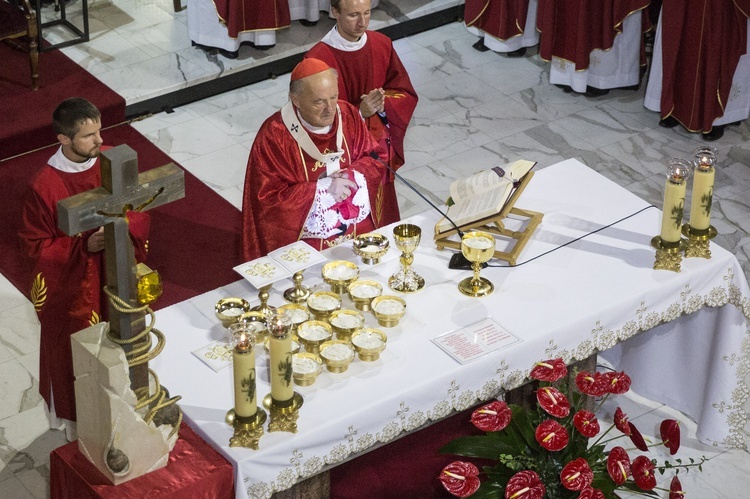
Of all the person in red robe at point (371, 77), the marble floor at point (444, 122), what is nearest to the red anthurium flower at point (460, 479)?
the person in red robe at point (371, 77)

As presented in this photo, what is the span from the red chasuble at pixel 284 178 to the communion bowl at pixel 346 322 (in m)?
0.93

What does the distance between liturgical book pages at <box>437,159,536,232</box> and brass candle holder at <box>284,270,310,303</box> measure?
716 mm

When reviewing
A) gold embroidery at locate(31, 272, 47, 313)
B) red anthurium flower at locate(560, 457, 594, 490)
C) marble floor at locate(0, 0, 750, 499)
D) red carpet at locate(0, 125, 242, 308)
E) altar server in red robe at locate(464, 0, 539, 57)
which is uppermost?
red anthurium flower at locate(560, 457, 594, 490)

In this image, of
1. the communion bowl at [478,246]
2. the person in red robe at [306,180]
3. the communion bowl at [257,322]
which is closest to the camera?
the communion bowl at [257,322]

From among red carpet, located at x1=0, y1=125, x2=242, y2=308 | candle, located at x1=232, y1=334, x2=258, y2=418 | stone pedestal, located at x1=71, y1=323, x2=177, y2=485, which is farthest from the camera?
red carpet, located at x1=0, y1=125, x2=242, y2=308

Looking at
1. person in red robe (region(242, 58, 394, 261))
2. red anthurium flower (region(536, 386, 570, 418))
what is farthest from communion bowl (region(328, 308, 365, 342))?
person in red robe (region(242, 58, 394, 261))

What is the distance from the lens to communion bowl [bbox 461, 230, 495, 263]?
15.9 ft

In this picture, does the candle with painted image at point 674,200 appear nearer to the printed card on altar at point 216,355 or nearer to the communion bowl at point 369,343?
the communion bowl at point 369,343

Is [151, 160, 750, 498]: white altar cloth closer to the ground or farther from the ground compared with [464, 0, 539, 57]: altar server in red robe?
farther from the ground

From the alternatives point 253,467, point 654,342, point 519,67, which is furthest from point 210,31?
point 253,467

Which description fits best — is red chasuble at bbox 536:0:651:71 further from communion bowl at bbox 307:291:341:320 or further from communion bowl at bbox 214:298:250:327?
communion bowl at bbox 214:298:250:327

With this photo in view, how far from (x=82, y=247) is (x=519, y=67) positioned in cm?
503

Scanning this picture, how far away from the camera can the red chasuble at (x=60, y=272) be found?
5008 millimetres

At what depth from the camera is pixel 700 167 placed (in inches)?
199
